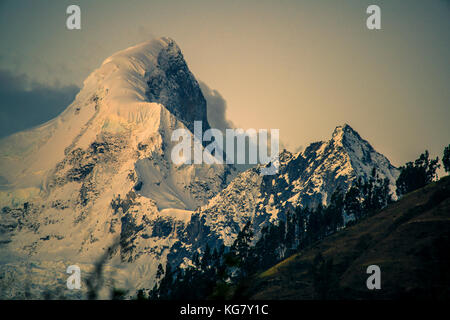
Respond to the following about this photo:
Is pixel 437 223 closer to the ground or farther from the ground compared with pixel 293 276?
farther from the ground

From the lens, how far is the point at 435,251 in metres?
164
